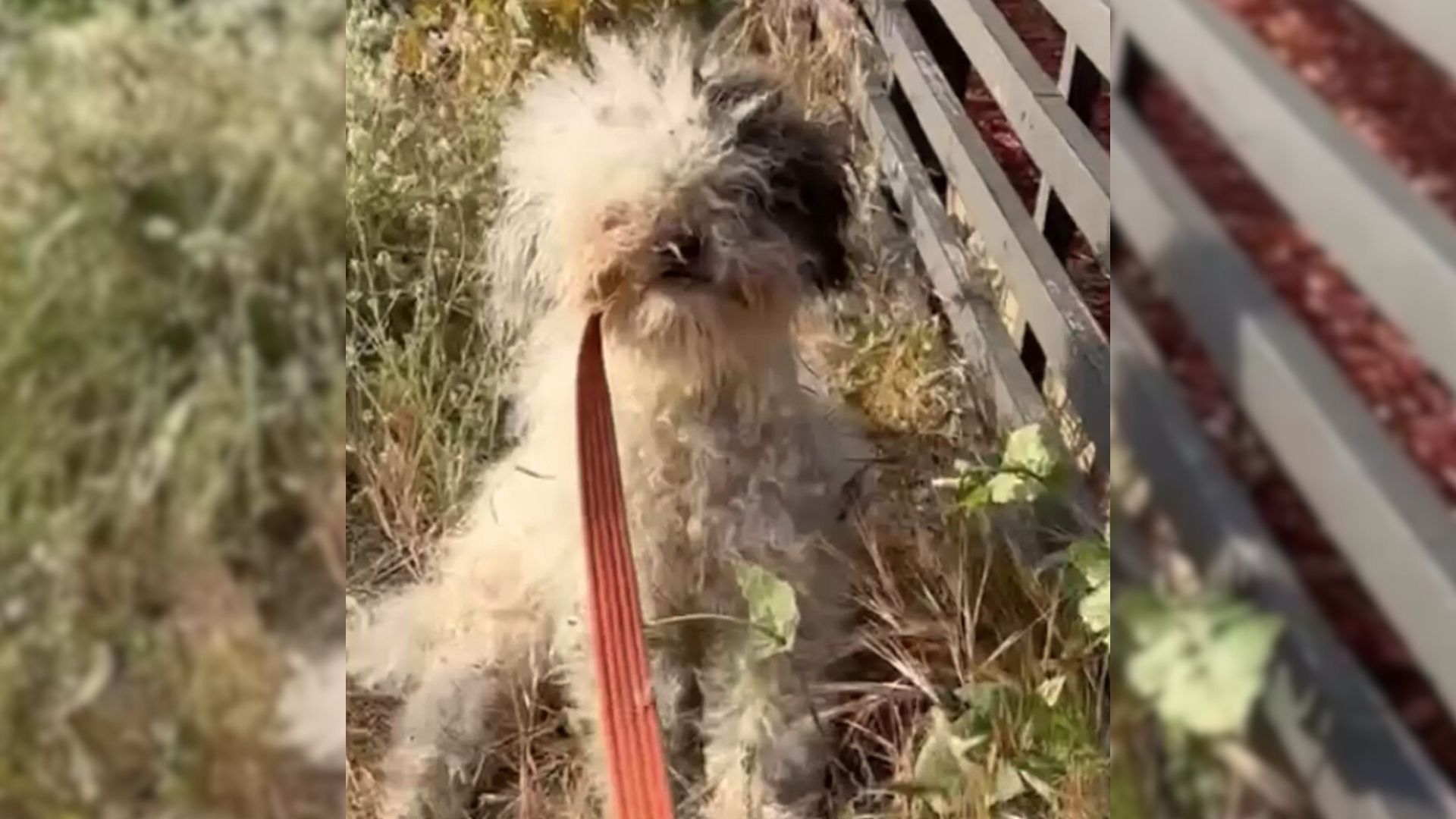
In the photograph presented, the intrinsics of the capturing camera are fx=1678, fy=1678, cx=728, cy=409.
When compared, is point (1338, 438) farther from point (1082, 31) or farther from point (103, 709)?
point (1082, 31)

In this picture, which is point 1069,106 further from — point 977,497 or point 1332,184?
point 1332,184

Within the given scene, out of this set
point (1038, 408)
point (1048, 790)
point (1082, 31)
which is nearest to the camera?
point (1048, 790)

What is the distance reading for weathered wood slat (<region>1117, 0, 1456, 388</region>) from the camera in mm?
424

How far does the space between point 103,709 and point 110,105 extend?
0.23 metres

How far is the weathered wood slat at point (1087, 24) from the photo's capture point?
72.6 inches

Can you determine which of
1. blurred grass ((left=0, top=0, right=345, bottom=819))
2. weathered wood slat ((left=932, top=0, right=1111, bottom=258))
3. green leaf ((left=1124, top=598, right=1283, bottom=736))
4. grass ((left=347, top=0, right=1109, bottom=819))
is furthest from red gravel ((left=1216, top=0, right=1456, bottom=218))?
weathered wood slat ((left=932, top=0, right=1111, bottom=258))

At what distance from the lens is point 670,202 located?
1.68 meters

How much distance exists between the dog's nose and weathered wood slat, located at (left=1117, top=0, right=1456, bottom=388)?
4.10 ft

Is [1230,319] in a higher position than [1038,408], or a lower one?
higher

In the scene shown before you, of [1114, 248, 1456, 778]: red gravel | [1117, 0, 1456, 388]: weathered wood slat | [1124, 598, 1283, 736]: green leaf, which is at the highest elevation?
[1117, 0, 1456, 388]: weathered wood slat

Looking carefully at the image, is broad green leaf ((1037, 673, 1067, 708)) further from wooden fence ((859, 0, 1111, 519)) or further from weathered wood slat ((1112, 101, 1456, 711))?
weathered wood slat ((1112, 101, 1456, 711))

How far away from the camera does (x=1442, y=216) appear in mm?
435

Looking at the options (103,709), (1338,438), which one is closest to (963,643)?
(103,709)

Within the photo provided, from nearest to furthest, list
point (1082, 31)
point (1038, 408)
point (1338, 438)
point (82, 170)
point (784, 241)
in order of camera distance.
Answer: point (1338, 438) → point (82, 170) → point (784, 241) → point (1082, 31) → point (1038, 408)
